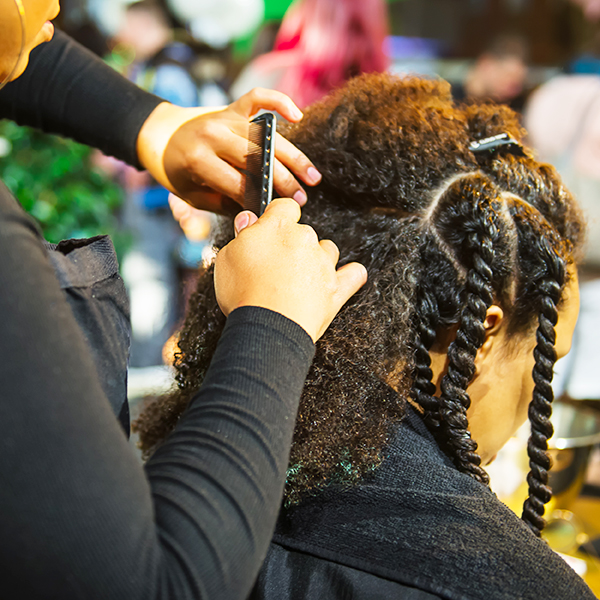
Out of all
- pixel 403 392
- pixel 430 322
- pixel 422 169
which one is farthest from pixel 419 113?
pixel 403 392

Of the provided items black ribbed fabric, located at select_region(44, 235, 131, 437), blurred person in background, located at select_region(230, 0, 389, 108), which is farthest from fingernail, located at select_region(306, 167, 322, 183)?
blurred person in background, located at select_region(230, 0, 389, 108)

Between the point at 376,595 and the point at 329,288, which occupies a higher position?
the point at 329,288

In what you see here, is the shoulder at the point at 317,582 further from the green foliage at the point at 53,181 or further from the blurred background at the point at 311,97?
the green foliage at the point at 53,181

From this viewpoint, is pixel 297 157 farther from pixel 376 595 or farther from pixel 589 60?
pixel 589 60

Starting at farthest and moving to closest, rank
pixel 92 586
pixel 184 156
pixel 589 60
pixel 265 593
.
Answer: pixel 589 60 → pixel 184 156 → pixel 265 593 → pixel 92 586

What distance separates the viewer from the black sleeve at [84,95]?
3.39ft

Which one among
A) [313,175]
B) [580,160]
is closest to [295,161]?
[313,175]

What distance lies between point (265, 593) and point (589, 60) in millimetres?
2675

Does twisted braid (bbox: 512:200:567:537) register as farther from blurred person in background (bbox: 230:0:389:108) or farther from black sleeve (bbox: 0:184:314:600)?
blurred person in background (bbox: 230:0:389:108)

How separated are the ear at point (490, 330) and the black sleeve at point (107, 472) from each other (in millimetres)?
422

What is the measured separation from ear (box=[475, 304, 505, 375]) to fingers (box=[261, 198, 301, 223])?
328 mm

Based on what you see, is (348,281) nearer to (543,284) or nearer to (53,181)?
(543,284)

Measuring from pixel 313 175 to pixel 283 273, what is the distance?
0.32m

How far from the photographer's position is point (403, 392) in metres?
0.82
